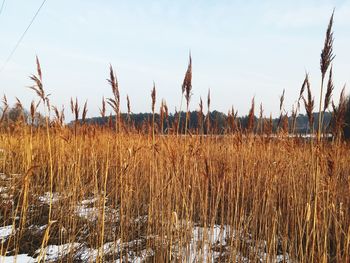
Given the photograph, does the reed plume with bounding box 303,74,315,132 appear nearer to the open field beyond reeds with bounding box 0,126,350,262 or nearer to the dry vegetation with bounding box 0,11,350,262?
the dry vegetation with bounding box 0,11,350,262

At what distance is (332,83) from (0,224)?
3.64 meters

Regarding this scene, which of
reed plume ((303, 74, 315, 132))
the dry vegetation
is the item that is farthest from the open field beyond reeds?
reed plume ((303, 74, 315, 132))

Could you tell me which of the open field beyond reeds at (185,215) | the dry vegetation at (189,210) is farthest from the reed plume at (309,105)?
the open field beyond reeds at (185,215)

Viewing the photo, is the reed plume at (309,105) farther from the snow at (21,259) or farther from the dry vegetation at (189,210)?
the snow at (21,259)

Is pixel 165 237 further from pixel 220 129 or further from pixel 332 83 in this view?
pixel 220 129

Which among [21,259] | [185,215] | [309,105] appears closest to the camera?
[309,105]

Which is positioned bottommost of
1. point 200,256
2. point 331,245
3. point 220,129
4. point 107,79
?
point 331,245

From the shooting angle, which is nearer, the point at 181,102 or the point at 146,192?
the point at 181,102

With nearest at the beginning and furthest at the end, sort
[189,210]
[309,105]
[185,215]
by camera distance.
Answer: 1. [309,105]
2. [185,215]
3. [189,210]

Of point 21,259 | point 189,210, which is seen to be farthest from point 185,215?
point 21,259

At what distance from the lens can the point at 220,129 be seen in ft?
14.6

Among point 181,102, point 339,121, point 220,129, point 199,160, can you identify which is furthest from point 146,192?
point 339,121

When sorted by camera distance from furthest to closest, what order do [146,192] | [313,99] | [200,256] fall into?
[146,192] < [200,256] < [313,99]

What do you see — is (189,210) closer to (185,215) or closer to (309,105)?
(185,215)
